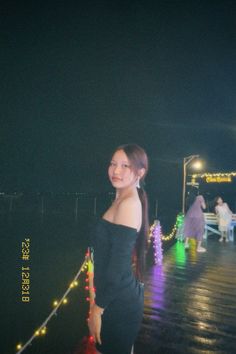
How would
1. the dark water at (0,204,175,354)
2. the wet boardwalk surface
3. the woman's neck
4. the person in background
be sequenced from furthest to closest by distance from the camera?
1. the person in background
2. the dark water at (0,204,175,354)
3. the wet boardwalk surface
4. the woman's neck

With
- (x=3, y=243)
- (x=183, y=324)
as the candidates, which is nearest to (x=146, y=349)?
(x=183, y=324)

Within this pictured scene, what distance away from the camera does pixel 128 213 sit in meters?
1.72

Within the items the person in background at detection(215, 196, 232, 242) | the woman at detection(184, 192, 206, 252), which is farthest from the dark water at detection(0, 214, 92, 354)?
the person in background at detection(215, 196, 232, 242)

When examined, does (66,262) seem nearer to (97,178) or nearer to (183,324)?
(183,324)

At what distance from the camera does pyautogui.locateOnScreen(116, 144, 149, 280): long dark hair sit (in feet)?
6.42

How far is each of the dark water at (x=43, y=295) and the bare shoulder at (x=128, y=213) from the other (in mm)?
2844

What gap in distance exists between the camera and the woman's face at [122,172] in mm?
1922

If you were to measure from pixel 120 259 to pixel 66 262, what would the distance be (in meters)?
7.22

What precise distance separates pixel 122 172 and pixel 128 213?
0.33m

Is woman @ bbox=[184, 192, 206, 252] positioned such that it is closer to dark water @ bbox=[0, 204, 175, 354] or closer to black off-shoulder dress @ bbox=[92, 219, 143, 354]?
dark water @ bbox=[0, 204, 175, 354]

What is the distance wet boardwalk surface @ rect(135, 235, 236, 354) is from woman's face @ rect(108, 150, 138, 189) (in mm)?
2589

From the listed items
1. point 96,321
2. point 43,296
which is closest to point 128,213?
point 96,321
